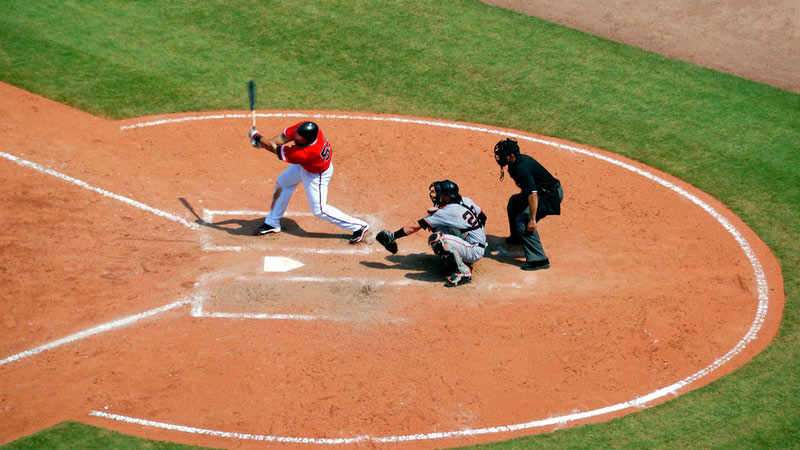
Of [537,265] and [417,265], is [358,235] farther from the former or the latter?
[537,265]

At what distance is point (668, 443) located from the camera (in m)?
9.24

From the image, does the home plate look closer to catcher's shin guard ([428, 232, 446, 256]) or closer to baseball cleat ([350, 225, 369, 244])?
baseball cleat ([350, 225, 369, 244])

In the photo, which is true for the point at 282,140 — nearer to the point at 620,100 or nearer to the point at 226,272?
the point at 226,272

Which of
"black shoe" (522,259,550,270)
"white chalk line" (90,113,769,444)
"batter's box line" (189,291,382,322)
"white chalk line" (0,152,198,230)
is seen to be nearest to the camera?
"white chalk line" (90,113,769,444)

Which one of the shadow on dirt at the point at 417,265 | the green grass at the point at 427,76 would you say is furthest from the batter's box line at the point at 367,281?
the green grass at the point at 427,76

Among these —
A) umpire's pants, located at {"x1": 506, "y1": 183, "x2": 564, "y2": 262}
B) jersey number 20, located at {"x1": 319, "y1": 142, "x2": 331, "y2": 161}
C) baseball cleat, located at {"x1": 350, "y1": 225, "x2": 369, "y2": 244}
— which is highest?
jersey number 20, located at {"x1": 319, "y1": 142, "x2": 331, "y2": 161}

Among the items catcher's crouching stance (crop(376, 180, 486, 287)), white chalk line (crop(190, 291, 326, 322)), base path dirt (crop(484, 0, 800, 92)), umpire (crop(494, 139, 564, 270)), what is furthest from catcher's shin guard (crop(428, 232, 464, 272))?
base path dirt (crop(484, 0, 800, 92))

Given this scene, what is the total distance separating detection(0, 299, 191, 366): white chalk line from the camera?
1034cm

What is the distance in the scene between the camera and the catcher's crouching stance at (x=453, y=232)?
462 inches

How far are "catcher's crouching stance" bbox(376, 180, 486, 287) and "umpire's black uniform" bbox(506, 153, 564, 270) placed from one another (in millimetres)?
619

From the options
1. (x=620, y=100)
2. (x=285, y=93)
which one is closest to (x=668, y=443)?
(x=620, y=100)

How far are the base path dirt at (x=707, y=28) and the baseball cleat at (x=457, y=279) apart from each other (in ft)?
31.6

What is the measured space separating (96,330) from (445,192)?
4.81 m

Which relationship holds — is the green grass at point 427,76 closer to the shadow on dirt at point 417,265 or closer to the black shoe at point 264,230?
the black shoe at point 264,230
